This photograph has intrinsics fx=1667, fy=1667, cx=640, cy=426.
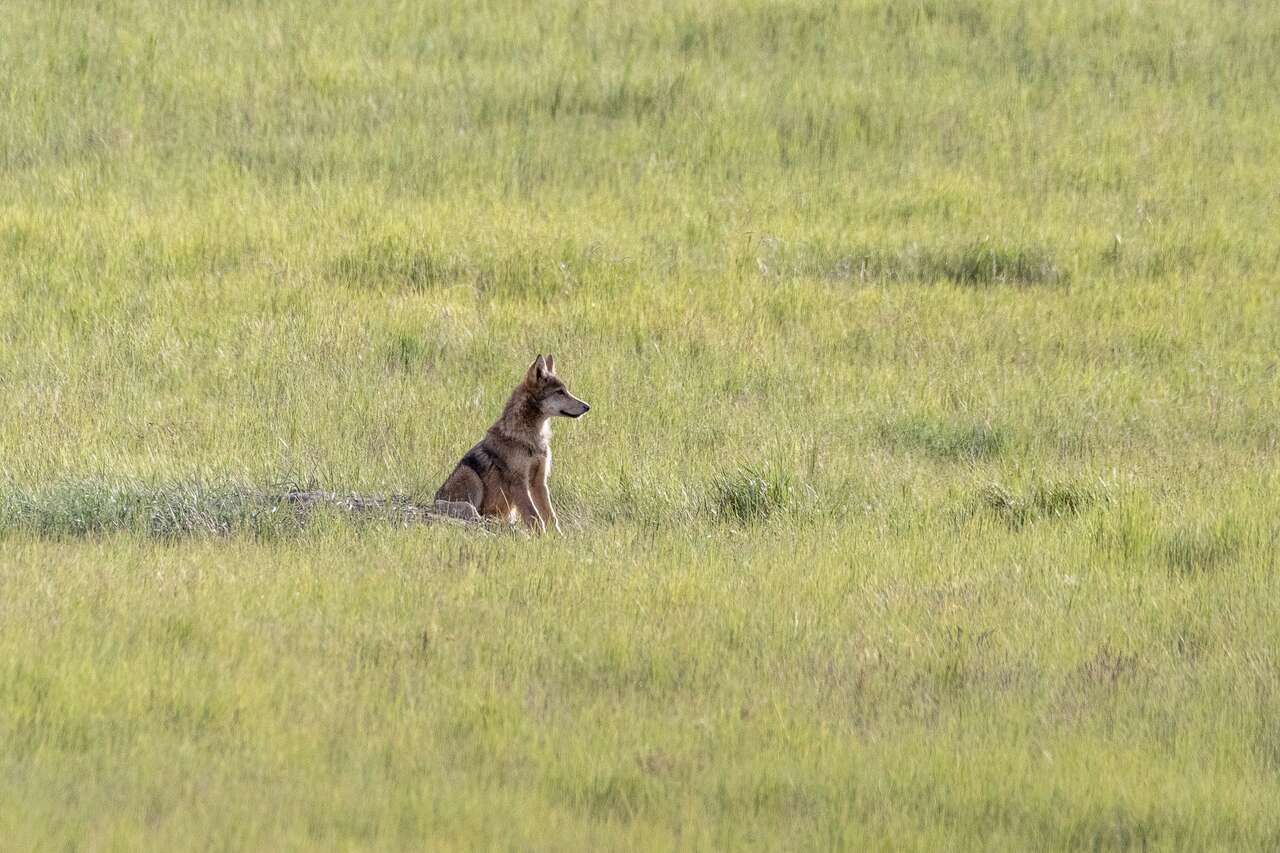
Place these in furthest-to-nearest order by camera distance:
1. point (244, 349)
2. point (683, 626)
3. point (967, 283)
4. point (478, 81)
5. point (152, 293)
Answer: point (478, 81) < point (967, 283) < point (152, 293) < point (244, 349) < point (683, 626)

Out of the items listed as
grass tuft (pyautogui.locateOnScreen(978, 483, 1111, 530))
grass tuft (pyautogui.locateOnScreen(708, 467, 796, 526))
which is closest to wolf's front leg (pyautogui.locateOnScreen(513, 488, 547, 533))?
grass tuft (pyautogui.locateOnScreen(708, 467, 796, 526))

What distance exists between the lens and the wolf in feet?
32.0

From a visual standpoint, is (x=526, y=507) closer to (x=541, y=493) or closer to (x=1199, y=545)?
(x=541, y=493)

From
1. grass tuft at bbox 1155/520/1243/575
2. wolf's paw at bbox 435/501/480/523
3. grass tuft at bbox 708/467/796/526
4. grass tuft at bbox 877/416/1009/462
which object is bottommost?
grass tuft at bbox 877/416/1009/462

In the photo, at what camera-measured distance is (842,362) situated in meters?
14.4

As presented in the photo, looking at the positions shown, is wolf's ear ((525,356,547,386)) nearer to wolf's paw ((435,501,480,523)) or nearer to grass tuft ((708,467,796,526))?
wolf's paw ((435,501,480,523))

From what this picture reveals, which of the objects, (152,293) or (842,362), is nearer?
(842,362)

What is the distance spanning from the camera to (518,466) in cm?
990

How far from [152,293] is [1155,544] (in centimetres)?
991

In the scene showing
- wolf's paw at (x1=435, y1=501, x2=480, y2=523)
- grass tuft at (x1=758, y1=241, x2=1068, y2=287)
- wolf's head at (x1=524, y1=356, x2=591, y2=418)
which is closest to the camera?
wolf's paw at (x1=435, y1=501, x2=480, y2=523)

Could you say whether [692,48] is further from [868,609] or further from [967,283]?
[868,609]

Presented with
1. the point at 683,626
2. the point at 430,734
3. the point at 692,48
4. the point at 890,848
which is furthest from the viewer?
the point at 692,48

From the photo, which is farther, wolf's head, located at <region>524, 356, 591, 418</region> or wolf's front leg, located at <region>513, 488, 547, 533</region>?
wolf's head, located at <region>524, 356, 591, 418</region>

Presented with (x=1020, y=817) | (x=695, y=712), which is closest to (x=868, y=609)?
(x=695, y=712)
